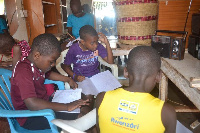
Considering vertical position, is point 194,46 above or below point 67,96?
above

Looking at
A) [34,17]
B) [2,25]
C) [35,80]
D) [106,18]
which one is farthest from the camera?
[106,18]

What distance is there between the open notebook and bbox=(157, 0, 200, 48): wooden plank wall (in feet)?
2.80

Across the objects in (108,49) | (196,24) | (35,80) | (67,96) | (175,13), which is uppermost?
(175,13)

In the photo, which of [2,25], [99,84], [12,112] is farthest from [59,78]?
[2,25]

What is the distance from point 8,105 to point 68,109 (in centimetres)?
54

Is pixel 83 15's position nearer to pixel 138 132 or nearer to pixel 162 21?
pixel 162 21

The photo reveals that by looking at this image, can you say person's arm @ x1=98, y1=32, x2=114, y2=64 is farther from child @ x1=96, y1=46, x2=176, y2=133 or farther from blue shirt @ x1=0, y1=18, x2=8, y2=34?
blue shirt @ x1=0, y1=18, x2=8, y2=34

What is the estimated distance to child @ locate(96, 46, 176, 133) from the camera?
79 centimetres

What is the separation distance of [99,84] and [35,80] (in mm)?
611

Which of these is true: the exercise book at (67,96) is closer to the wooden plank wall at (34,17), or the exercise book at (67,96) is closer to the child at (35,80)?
the child at (35,80)

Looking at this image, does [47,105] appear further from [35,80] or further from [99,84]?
[99,84]

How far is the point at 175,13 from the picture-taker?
6.32 ft

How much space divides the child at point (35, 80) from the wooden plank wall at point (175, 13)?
1.25 metres

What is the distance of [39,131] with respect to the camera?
127 centimetres
